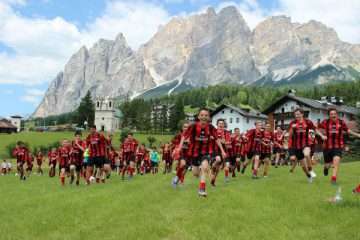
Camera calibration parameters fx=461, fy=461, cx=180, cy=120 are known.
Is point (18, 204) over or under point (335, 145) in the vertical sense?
under

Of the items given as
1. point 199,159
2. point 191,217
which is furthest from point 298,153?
point 191,217

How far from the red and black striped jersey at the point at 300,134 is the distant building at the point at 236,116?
9456cm

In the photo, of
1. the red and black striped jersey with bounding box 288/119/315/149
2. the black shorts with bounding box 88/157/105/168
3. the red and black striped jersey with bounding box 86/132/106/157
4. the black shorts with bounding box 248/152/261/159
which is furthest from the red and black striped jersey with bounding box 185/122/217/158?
the black shorts with bounding box 88/157/105/168

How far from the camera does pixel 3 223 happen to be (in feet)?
37.6

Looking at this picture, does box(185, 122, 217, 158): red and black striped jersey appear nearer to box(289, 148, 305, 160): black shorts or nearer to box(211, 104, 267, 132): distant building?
box(289, 148, 305, 160): black shorts

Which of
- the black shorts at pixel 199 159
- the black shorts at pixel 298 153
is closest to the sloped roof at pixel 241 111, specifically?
the black shorts at pixel 298 153

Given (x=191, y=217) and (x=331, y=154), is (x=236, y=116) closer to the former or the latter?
(x=331, y=154)

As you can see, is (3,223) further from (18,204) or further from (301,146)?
(301,146)

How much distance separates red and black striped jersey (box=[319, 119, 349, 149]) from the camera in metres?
16.7

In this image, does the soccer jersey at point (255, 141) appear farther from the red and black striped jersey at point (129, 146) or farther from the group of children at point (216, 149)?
the red and black striped jersey at point (129, 146)

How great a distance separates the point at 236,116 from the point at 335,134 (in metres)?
98.4

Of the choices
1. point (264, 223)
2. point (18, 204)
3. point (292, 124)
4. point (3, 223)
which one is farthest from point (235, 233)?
point (292, 124)

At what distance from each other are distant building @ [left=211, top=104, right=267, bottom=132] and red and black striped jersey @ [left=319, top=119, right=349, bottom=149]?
314 feet

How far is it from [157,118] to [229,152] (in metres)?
133
